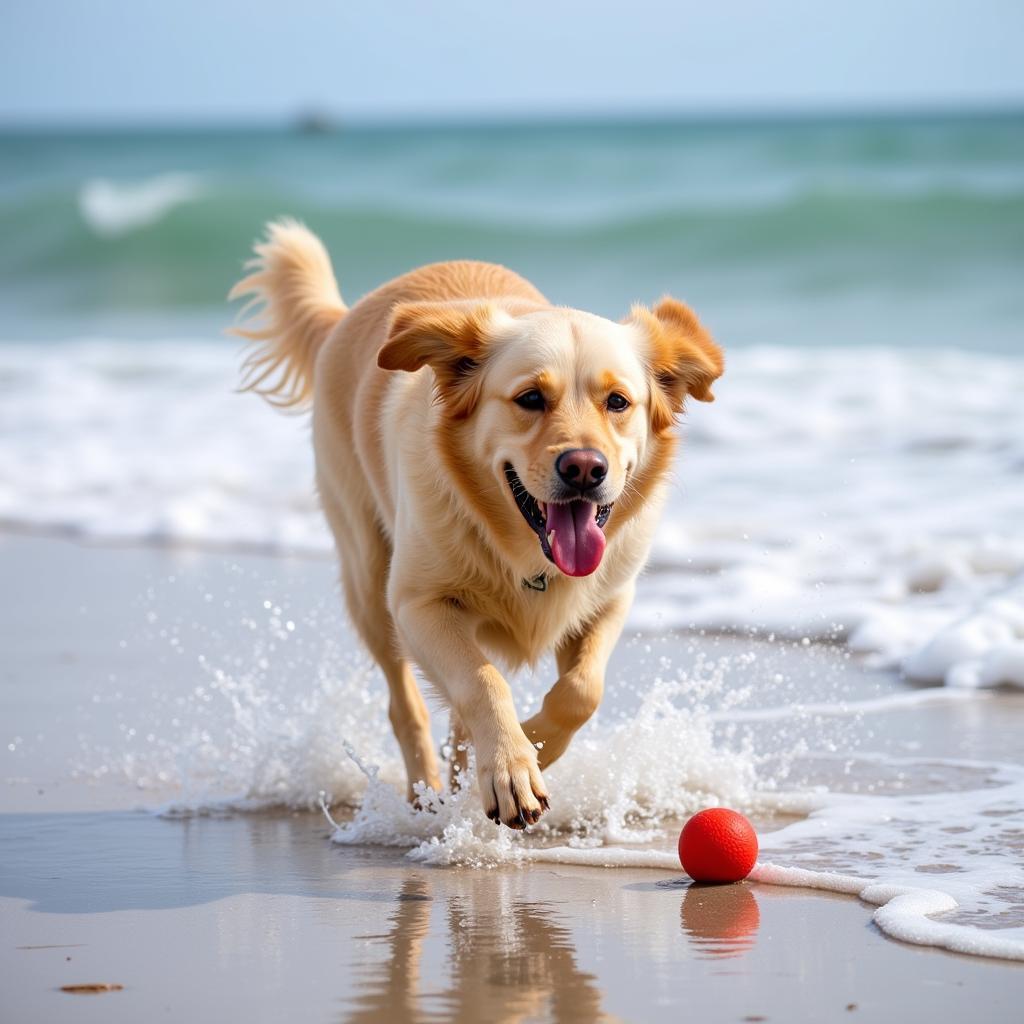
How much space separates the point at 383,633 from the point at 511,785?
143 centimetres

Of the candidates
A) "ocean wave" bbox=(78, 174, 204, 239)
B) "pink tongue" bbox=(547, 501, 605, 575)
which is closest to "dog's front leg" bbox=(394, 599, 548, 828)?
"pink tongue" bbox=(547, 501, 605, 575)

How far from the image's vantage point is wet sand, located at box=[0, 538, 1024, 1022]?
290cm

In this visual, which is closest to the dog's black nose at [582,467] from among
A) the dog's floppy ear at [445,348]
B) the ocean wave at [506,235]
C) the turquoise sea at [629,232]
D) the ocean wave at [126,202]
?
the dog's floppy ear at [445,348]

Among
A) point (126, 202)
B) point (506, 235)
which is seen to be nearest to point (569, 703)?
point (506, 235)

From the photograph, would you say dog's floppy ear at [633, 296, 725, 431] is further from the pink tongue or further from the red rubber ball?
the red rubber ball

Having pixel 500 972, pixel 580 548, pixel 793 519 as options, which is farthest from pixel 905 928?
pixel 793 519

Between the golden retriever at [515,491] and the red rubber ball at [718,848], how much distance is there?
0.37m

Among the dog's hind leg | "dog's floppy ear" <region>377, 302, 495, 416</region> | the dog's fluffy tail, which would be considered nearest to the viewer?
"dog's floppy ear" <region>377, 302, 495, 416</region>

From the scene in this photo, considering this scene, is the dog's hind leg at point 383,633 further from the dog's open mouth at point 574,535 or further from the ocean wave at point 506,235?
the ocean wave at point 506,235

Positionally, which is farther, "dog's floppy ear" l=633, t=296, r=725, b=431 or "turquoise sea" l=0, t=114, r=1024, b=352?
"turquoise sea" l=0, t=114, r=1024, b=352

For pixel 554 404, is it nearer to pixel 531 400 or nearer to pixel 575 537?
pixel 531 400

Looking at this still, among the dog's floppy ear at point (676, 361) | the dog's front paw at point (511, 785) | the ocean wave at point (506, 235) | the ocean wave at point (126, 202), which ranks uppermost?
the ocean wave at point (126, 202)

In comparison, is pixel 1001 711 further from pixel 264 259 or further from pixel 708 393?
pixel 264 259

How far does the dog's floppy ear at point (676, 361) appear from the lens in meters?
4.07
